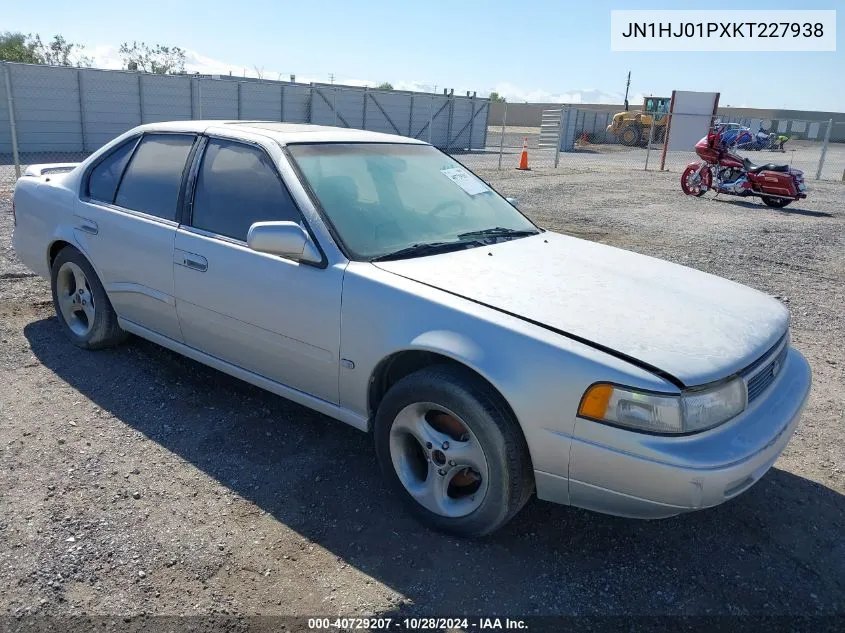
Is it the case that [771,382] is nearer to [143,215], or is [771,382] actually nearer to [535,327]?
[535,327]

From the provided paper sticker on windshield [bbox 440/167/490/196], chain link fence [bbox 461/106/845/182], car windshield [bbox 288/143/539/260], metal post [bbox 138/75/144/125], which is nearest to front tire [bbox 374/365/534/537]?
car windshield [bbox 288/143/539/260]

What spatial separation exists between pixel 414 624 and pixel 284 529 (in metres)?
0.78

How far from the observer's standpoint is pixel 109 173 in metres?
4.38

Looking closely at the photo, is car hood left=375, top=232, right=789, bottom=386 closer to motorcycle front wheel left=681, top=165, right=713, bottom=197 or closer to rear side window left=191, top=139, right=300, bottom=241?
rear side window left=191, top=139, right=300, bottom=241

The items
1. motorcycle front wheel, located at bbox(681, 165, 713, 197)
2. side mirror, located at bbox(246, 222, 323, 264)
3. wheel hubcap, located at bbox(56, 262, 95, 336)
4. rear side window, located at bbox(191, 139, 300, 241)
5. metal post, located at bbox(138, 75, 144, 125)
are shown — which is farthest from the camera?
metal post, located at bbox(138, 75, 144, 125)

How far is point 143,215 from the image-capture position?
157 inches

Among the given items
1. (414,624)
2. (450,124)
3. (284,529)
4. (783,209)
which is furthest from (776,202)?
(450,124)

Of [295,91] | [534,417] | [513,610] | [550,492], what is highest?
[295,91]

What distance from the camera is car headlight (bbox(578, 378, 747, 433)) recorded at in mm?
2373

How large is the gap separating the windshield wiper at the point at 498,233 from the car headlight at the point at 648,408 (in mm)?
1368

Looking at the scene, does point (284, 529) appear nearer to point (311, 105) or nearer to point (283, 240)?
point (283, 240)

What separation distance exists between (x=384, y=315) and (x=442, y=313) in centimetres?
29

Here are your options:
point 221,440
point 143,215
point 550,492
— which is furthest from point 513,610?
point 143,215

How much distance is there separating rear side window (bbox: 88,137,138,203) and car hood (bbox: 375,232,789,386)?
224 cm
